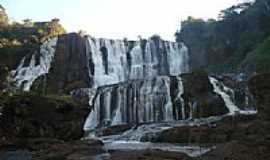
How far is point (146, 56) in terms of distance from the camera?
55406 mm

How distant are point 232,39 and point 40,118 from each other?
145 ft

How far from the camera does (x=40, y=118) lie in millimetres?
25812

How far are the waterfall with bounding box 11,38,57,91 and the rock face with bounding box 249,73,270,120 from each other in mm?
31358

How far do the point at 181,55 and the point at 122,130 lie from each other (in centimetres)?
2840

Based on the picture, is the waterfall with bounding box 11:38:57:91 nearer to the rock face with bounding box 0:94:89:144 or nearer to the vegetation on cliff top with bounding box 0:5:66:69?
the vegetation on cliff top with bounding box 0:5:66:69

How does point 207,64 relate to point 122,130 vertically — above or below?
above

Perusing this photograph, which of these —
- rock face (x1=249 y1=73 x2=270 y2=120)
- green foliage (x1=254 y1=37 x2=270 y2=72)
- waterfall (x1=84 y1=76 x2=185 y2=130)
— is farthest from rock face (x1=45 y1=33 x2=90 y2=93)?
rock face (x1=249 y1=73 x2=270 y2=120)

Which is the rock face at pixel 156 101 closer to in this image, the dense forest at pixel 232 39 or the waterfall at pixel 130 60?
the waterfall at pixel 130 60

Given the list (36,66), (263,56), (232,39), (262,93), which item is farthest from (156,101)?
(232,39)

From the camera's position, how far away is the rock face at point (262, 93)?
24531mm

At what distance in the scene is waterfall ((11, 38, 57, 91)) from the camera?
51.3 metres

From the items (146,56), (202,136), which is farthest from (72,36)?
(202,136)

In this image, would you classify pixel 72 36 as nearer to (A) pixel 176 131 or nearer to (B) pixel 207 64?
(B) pixel 207 64

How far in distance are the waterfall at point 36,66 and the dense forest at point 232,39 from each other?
777 inches
